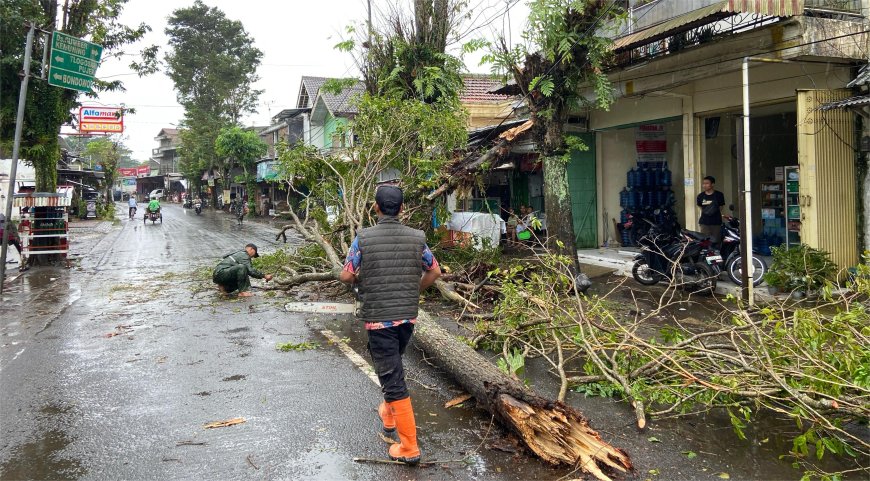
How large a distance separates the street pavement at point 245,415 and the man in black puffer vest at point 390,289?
0.45 m

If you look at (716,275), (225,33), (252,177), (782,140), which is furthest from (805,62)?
(225,33)

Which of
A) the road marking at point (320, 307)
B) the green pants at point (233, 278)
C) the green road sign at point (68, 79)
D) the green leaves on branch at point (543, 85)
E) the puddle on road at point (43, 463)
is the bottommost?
the puddle on road at point (43, 463)

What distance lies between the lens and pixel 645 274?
10773 millimetres

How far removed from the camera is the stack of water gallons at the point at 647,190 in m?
15.1

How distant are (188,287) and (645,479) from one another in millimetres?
9627

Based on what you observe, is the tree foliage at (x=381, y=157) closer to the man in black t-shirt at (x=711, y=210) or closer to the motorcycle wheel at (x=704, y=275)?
the man in black t-shirt at (x=711, y=210)

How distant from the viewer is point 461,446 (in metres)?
4.25

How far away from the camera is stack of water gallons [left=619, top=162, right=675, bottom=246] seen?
49.5ft

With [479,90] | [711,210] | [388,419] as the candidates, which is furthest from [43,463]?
[479,90]

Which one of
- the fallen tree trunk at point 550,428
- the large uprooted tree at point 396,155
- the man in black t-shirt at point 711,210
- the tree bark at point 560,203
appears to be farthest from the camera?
the tree bark at point 560,203

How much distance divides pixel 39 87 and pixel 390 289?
15.0 m

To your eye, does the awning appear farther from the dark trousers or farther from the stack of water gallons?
the dark trousers

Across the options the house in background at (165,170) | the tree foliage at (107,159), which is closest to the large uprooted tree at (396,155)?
the tree foliage at (107,159)

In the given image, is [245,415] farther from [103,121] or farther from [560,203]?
[103,121]
